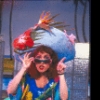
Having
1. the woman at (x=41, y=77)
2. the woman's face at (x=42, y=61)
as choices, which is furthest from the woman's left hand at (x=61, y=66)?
the woman's face at (x=42, y=61)

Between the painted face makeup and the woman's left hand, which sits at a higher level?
the painted face makeup

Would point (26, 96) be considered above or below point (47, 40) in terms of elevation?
below

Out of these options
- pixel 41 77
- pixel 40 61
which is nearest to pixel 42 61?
pixel 40 61

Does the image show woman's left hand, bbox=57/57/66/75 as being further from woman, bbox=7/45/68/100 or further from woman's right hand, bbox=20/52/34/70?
woman's right hand, bbox=20/52/34/70

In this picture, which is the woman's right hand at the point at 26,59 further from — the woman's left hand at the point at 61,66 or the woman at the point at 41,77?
the woman's left hand at the point at 61,66

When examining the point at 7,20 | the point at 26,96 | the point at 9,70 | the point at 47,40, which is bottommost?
the point at 26,96

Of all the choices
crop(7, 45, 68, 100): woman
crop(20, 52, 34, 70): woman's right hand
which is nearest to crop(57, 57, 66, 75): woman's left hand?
crop(7, 45, 68, 100): woman

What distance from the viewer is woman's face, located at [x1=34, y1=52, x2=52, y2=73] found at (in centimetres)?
334

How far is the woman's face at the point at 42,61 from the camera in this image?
3.34 metres

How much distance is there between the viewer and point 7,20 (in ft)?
11.1
